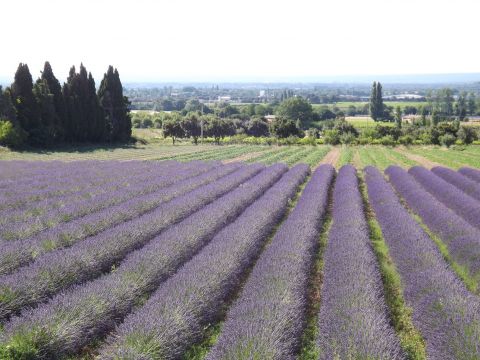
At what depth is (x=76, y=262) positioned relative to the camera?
833 cm

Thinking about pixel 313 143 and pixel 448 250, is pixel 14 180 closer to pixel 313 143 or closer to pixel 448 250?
pixel 448 250

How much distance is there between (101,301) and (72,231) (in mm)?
4403

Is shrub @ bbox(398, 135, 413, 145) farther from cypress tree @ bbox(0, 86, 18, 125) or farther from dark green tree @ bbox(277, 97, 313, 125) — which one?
dark green tree @ bbox(277, 97, 313, 125)

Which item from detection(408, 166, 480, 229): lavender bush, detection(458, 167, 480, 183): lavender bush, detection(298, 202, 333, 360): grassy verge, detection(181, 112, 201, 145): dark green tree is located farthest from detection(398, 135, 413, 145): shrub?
detection(298, 202, 333, 360): grassy verge

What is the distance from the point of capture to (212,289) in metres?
7.40

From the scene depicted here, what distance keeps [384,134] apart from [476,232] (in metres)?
46.5

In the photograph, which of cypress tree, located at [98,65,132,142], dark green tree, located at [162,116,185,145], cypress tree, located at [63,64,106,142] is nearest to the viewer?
cypress tree, located at [63,64,106,142]

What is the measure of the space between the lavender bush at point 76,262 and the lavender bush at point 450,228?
7.17 metres

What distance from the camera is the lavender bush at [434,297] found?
19.0ft

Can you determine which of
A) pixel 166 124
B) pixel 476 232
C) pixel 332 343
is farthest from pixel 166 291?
pixel 166 124

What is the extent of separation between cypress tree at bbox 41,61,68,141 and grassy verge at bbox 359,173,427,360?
3864 cm

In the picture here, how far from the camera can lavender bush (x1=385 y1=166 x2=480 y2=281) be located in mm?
9539

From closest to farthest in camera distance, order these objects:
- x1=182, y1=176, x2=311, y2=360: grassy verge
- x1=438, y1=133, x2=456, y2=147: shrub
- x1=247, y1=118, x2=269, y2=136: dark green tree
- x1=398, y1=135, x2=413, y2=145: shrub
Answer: x1=182, y1=176, x2=311, y2=360: grassy verge, x1=438, y1=133, x2=456, y2=147: shrub, x1=398, y1=135, x2=413, y2=145: shrub, x1=247, y1=118, x2=269, y2=136: dark green tree

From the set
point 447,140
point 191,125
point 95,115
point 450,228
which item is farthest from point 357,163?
point 191,125
